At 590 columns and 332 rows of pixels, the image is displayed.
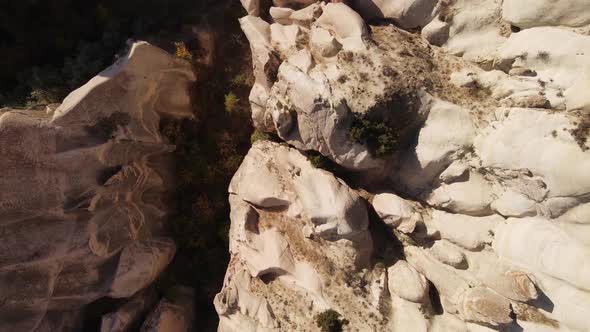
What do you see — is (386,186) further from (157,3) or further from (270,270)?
(157,3)

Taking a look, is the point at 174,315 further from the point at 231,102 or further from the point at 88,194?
the point at 231,102

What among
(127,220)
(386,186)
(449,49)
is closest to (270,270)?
(386,186)

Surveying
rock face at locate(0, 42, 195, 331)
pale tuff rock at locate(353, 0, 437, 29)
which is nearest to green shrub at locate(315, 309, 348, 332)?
rock face at locate(0, 42, 195, 331)

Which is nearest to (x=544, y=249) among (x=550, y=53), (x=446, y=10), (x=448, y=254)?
(x=448, y=254)

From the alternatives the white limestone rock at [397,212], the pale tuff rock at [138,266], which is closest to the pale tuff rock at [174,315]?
the pale tuff rock at [138,266]

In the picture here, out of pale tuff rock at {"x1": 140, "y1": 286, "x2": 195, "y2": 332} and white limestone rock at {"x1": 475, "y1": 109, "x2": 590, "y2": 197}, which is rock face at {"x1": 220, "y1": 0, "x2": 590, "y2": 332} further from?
pale tuff rock at {"x1": 140, "y1": 286, "x2": 195, "y2": 332}
